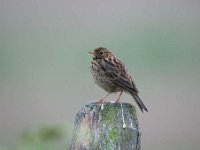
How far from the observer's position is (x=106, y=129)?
4508 mm

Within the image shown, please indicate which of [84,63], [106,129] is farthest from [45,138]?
[84,63]

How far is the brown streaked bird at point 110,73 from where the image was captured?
764 centimetres

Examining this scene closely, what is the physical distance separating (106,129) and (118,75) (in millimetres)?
3262

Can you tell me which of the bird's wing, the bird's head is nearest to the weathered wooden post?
the bird's wing

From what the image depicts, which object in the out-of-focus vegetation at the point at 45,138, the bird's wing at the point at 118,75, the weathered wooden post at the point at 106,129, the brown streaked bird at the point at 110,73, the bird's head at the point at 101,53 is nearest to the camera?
the out-of-focus vegetation at the point at 45,138

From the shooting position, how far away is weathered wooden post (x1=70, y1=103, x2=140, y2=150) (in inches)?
176

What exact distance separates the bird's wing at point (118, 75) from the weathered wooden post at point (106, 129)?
277 centimetres

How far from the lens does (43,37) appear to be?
23953 millimetres

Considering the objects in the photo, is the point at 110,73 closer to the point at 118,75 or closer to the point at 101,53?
the point at 118,75

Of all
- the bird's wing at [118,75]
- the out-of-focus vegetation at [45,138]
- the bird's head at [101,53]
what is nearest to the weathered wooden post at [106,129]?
the out-of-focus vegetation at [45,138]

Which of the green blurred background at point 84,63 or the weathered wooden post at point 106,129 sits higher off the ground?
the green blurred background at point 84,63

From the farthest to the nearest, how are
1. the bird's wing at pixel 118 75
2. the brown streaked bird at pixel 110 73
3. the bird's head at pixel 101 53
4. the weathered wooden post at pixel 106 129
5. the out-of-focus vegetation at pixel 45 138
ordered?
the bird's head at pixel 101 53 → the brown streaked bird at pixel 110 73 → the bird's wing at pixel 118 75 → the weathered wooden post at pixel 106 129 → the out-of-focus vegetation at pixel 45 138

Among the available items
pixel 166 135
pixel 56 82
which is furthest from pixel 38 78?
pixel 166 135

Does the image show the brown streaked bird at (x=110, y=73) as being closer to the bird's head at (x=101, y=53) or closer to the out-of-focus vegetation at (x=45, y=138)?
the bird's head at (x=101, y=53)
